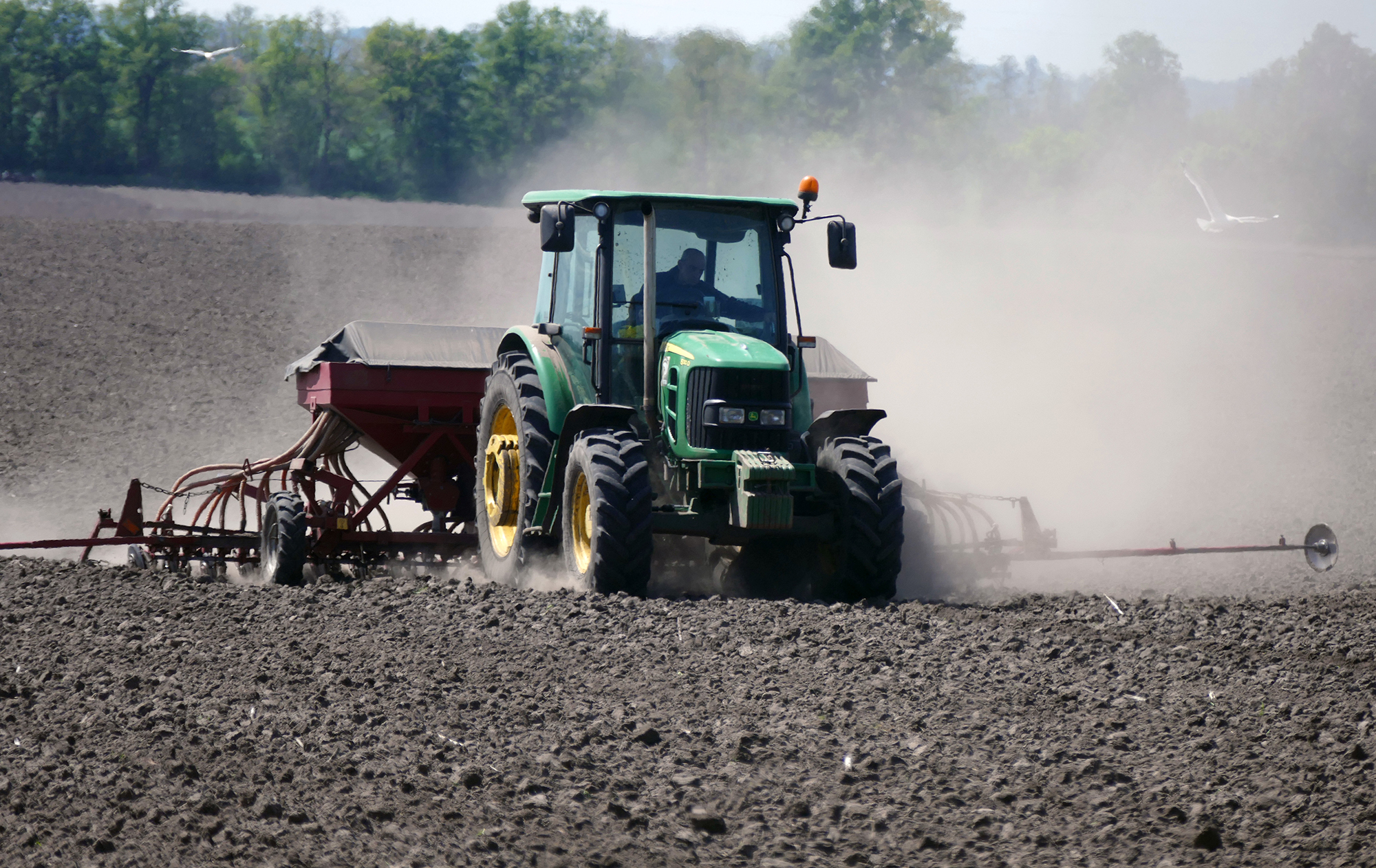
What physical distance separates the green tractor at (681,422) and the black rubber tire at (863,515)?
0.04 ft

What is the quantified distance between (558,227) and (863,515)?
2.40m

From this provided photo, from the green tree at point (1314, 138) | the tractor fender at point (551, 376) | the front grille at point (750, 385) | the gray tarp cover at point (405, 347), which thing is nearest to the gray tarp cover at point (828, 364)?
the gray tarp cover at point (405, 347)

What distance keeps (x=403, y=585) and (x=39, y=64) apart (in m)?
35.1

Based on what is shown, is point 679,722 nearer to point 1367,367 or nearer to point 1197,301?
point 1367,367

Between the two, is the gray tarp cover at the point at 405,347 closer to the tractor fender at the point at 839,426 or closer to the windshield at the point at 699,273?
the windshield at the point at 699,273

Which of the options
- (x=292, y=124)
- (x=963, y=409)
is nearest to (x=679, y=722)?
(x=963, y=409)

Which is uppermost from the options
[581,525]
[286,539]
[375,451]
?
[375,451]

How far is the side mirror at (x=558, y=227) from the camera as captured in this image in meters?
8.20

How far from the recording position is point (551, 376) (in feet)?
28.5

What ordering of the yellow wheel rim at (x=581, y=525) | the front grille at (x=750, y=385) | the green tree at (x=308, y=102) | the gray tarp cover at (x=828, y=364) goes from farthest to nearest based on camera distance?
the green tree at (x=308, y=102), the gray tarp cover at (x=828, y=364), the yellow wheel rim at (x=581, y=525), the front grille at (x=750, y=385)

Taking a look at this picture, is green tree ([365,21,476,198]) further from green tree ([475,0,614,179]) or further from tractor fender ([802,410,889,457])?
tractor fender ([802,410,889,457])

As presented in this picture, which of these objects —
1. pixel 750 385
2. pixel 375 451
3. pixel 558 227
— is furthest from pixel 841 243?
pixel 375 451

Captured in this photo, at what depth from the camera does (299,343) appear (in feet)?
86.5

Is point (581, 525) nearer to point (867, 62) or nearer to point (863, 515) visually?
point (863, 515)
